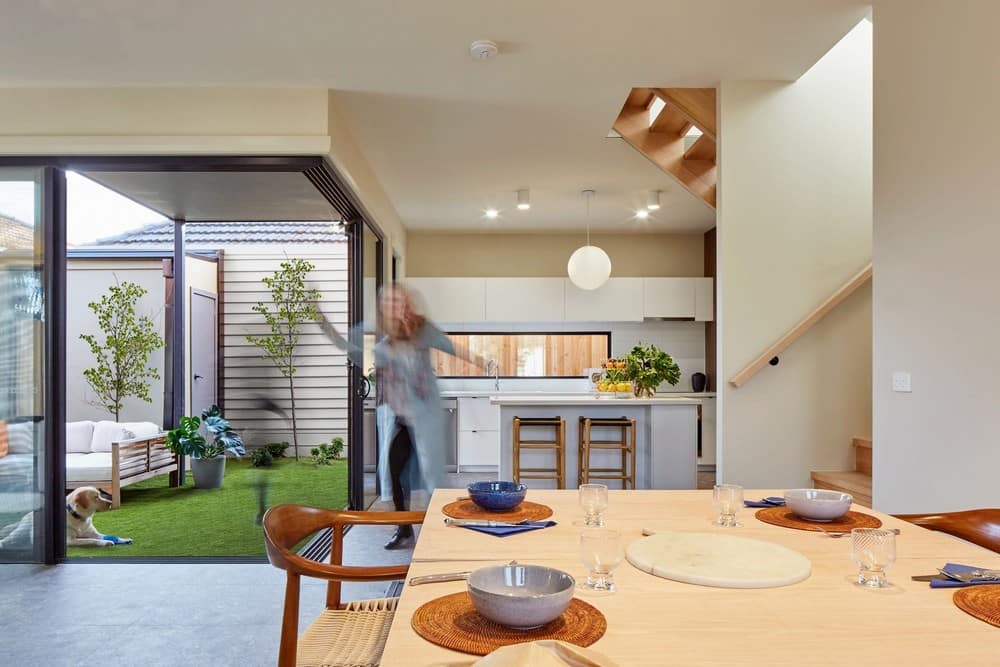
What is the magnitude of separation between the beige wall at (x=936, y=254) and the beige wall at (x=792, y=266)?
2.68ft

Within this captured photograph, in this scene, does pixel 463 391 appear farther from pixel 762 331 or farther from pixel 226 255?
pixel 762 331

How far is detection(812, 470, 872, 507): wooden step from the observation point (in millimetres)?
3676

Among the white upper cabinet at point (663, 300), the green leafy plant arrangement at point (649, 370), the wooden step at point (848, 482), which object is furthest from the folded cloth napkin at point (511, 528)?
the white upper cabinet at point (663, 300)

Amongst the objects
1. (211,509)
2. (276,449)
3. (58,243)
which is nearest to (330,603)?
(58,243)

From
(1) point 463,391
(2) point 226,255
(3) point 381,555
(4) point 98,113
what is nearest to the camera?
(4) point 98,113

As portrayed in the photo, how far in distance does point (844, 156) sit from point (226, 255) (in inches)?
292

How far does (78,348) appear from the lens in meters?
8.18

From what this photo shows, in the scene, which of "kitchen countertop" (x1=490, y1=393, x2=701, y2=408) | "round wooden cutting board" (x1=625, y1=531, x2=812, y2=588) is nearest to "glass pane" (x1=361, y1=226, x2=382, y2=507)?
"kitchen countertop" (x1=490, y1=393, x2=701, y2=408)

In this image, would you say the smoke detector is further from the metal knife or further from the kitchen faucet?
the kitchen faucet

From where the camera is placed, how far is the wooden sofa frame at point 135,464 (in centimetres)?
589

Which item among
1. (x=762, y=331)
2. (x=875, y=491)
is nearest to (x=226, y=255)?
(x=762, y=331)

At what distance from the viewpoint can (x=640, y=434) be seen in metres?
5.61

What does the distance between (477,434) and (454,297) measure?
153 cm

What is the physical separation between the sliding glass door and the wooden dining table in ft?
11.1
